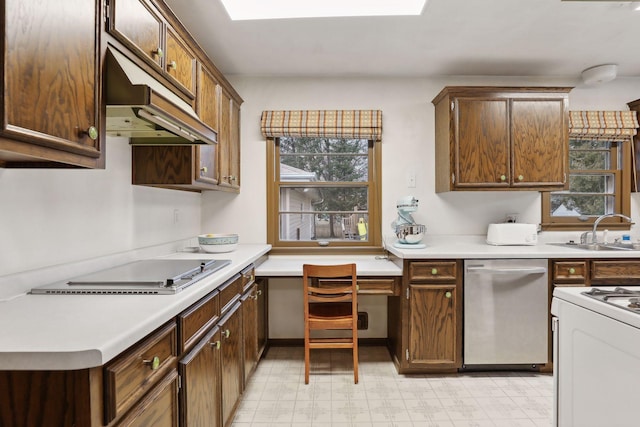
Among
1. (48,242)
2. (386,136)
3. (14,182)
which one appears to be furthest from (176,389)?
(386,136)

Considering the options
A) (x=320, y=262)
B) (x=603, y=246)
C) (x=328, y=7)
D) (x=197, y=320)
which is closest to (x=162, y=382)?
(x=197, y=320)

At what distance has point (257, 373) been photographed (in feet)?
8.34

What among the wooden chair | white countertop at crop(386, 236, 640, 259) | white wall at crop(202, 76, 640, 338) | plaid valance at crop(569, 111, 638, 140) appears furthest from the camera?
white wall at crop(202, 76, 640, 338)

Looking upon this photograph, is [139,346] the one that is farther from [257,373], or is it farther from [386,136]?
[386,136]

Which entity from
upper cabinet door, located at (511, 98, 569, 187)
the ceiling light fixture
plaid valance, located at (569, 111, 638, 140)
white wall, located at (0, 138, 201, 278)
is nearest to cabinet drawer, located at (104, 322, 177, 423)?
white wall, located at (0, 138, 201, 278)

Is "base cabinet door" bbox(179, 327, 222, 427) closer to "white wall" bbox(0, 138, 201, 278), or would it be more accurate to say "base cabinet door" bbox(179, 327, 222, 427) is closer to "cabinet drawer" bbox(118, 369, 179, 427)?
"cabinet drawer" bbox(118, 369, 179, 427)

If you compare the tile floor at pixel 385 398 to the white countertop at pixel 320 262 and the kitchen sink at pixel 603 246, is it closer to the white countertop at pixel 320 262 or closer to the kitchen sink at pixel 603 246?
the white countertop at pixel 320 262

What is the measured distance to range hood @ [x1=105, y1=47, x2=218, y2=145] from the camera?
1.19 metres

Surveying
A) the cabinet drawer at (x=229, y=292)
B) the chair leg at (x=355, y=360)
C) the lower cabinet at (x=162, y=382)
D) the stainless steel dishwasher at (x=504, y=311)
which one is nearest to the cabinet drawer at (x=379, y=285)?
the chair leg at (x=355, y=360)

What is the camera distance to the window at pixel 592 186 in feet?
10.0

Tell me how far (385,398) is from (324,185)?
1751 millimetres

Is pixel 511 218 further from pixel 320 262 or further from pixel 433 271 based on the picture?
pixel 320 262

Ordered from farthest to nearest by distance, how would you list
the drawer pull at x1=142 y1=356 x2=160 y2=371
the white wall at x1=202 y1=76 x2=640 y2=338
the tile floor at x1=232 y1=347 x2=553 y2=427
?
the white wall at x1=202 y1=76 x2=640 y2=338, the tile floor at x1=232 y1=347 x2=553 y2=427, the drawer pull at x1=142 y1=356 x2=160 y2=371

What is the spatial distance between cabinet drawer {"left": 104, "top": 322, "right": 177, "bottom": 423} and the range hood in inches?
30.2
